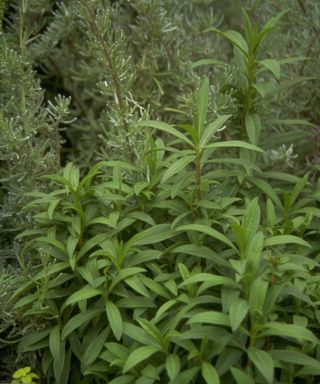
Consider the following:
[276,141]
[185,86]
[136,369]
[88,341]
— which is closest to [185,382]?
[136,369]

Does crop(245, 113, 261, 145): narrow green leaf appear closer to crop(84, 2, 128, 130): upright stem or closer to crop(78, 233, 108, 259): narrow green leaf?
crop(84, 2, 128, 130): upright stem

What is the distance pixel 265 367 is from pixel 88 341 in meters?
0.79

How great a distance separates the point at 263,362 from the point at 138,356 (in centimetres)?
44

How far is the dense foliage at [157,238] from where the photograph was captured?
2.76 m

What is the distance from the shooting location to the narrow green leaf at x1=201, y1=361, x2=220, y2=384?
2617 millimetres

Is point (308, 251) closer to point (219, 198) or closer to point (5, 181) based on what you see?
point (219, 198)

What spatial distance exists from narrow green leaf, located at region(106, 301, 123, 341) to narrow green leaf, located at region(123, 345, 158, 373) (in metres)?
0.10

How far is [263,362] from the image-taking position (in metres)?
2.60

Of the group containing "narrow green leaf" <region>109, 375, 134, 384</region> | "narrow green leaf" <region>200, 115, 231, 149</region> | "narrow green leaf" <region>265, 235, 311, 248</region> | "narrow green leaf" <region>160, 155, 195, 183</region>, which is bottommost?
"narrow green leaf" <region>109, 375, 134, 384</region>

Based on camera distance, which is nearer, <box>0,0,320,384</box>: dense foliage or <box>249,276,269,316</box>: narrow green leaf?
<box>249,276,269,316</box>: narrow green leaf

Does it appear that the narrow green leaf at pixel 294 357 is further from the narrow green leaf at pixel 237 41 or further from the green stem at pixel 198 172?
the narrow green leaf at pixel 237 41

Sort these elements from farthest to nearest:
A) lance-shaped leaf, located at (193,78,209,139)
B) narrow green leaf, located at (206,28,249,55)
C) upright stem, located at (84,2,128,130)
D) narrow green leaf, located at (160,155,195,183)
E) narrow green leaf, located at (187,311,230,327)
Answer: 1. upright stem, located at (84,2,128,130)
2. narrow green leaf, located at (206,28,249,55)
3. lance-shaped leaf, located at (193,78,209,139)
4. narrow green leaf, located at (160,155,195,183)
5. narrow green leaf, located at (187,311,230,327)

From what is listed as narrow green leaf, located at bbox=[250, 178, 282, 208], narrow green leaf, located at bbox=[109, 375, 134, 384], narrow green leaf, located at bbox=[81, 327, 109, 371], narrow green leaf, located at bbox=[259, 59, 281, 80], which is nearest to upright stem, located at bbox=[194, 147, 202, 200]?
narrow green leaf, located at bbox=[250, 178, 282, 208]

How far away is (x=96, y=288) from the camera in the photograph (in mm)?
2986
